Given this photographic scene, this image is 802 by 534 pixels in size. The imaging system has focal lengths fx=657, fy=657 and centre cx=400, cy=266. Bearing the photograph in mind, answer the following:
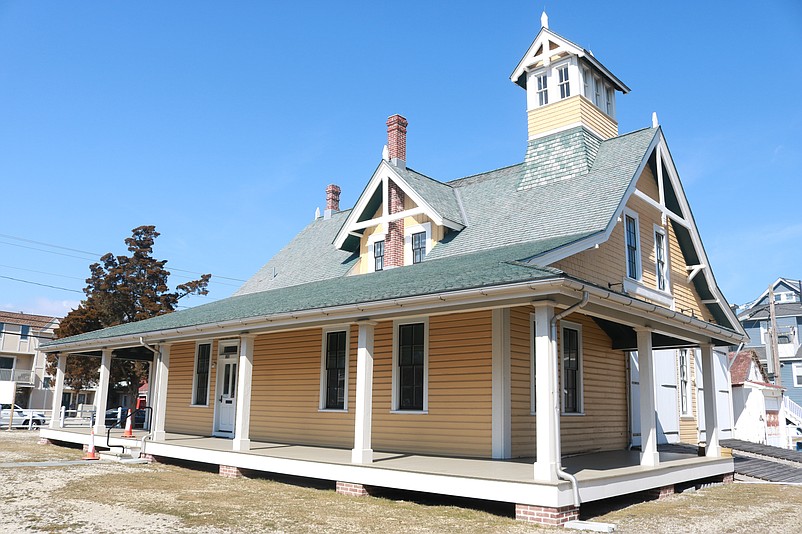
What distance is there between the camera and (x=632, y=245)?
1562 centimetres

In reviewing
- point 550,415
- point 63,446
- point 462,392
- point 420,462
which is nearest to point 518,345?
point 462,392

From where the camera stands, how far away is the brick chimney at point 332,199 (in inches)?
953

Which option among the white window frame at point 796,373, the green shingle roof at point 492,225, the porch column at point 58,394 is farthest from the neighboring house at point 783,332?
the porch column at point 58,394

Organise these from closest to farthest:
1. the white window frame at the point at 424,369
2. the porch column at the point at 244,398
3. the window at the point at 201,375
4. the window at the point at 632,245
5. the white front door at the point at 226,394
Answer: the white window frame at the point at 424,369 < the porch column at the point at 244,398 < the window at the point at 632,245 < the white front door at the point at 226,394 < the window at the point at 201,375

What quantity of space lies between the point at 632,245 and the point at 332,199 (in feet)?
39.3

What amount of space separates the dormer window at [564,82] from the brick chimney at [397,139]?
4.38 meters

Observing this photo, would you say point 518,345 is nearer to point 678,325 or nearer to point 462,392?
point 462,392

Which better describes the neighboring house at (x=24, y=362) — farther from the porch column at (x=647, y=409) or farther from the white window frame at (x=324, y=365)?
the porch column at (x=647, y=409)

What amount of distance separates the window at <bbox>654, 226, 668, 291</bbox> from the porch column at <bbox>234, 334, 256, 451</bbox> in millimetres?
10268

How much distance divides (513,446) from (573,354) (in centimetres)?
296

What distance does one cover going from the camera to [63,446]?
20.1m

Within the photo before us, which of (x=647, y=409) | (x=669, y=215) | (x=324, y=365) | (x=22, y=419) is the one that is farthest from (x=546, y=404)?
(x=22, y=419)

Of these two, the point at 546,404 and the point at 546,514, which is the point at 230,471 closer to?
the point at 546,514

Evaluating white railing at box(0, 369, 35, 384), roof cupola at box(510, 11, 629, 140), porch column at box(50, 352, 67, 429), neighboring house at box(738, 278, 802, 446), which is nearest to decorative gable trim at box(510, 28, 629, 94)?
roof cupola at box(510, 11, 629, 140)
